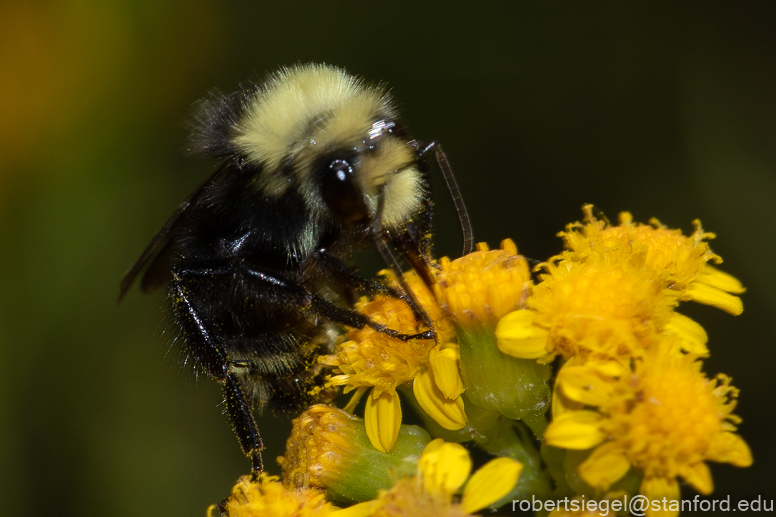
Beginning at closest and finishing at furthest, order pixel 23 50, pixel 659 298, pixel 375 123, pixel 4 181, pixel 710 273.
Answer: pixel 659 298 < pixel 375 123 < pixel 710 273 < pixel 4 181 < pixel 23 50

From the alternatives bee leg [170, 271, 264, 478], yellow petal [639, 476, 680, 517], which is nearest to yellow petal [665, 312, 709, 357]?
yellow petal [639, 476, 680, 517]

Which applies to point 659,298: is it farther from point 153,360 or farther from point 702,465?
point 153,360

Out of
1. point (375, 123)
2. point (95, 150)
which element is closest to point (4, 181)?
point (95, 150)

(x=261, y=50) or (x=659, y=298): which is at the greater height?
(x=261, y=50)

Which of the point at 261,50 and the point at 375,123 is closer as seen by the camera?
the point at 375,123

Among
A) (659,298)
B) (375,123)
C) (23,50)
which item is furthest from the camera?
(23,50)

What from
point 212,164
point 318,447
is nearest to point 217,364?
point 318,447

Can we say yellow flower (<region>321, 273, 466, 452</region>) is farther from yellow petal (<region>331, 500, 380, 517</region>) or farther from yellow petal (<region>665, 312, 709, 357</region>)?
yellow petal (<region>665, 312, 709, 357</region>)

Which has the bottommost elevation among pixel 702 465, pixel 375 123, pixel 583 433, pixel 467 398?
pixel 702 465
